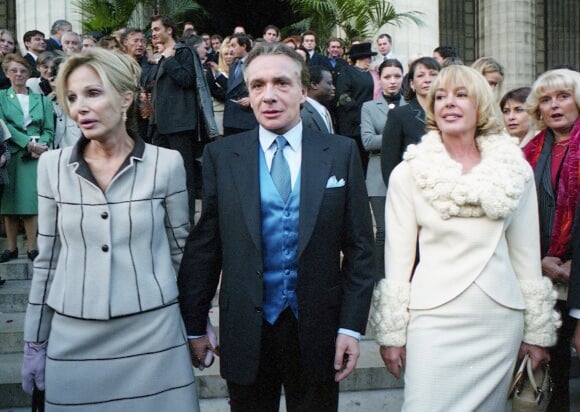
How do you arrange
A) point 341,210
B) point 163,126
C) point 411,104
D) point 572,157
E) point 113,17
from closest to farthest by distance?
point 341,210, point 572,157, point 411,104, point 163,126, point 113,17

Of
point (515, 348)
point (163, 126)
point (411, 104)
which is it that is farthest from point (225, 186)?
point (163, 126)

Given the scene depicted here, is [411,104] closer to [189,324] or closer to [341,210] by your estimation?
[341,210]

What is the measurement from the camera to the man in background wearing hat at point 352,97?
28.4ft

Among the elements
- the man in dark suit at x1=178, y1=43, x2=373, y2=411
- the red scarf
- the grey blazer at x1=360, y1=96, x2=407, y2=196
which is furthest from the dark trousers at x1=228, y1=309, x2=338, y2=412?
→ the grey blazer at x1=360, y1=96, x2=407, y2=196

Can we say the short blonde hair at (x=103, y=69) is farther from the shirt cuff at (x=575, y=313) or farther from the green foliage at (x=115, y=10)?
the green foliage at (x=115, y=10)

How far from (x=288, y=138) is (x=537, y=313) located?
1.40 metres

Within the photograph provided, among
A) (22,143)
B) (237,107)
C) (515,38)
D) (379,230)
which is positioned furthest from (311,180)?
(515,38)

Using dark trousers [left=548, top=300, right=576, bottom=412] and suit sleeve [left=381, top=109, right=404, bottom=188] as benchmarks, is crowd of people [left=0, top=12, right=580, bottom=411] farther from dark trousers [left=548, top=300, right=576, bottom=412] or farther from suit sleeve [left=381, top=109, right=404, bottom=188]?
suit sleeve [left=381, top=109, right=404, bottom=188]

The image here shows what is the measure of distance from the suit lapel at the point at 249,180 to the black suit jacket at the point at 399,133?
→ 211 cm

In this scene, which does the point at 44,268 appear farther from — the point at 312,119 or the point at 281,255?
the point at 312,119

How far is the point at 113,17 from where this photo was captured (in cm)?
1177

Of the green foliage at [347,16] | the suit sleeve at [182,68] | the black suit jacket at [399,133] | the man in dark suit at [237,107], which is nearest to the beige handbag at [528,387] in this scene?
the black suit jacket at [399,133]

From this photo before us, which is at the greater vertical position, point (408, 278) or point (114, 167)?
point (114, 167)

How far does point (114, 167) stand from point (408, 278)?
1.42m
